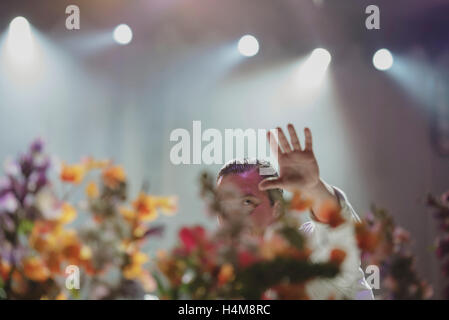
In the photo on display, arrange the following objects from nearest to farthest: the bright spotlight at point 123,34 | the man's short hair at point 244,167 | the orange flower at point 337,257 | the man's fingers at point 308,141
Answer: the orange flower at point 337,257 → the man's fingers at point 308,141 → the man's short hair at point 244,167 → the bright spotlight at point 123,34

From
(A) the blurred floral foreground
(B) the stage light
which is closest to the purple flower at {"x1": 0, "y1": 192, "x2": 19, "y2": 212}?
(A) the blurred floral foreground

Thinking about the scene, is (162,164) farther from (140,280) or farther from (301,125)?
(140,280)

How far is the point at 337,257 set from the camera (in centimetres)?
58

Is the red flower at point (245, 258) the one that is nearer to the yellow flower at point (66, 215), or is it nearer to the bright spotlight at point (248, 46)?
the yellow flower at point (66, 215)

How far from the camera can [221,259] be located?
1.93 ft

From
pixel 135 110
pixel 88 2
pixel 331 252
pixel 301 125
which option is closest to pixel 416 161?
pixel 301 125

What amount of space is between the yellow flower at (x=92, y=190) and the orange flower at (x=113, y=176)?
0.05 feet

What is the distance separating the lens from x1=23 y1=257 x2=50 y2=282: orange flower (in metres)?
0.61

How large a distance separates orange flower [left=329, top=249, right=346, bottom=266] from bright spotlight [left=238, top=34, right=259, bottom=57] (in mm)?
1964

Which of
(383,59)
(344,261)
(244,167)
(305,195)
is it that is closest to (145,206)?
(344,261)

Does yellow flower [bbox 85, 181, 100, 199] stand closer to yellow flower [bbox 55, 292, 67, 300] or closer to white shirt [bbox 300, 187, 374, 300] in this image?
yellow flower [bbox 55, 292, 67, 300]

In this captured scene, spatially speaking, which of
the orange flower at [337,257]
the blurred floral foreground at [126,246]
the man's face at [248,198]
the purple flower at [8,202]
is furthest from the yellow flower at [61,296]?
the orange flower at [337,257]

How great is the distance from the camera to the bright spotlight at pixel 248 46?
2436mm

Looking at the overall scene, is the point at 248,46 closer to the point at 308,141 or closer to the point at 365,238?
the point at 308,141
